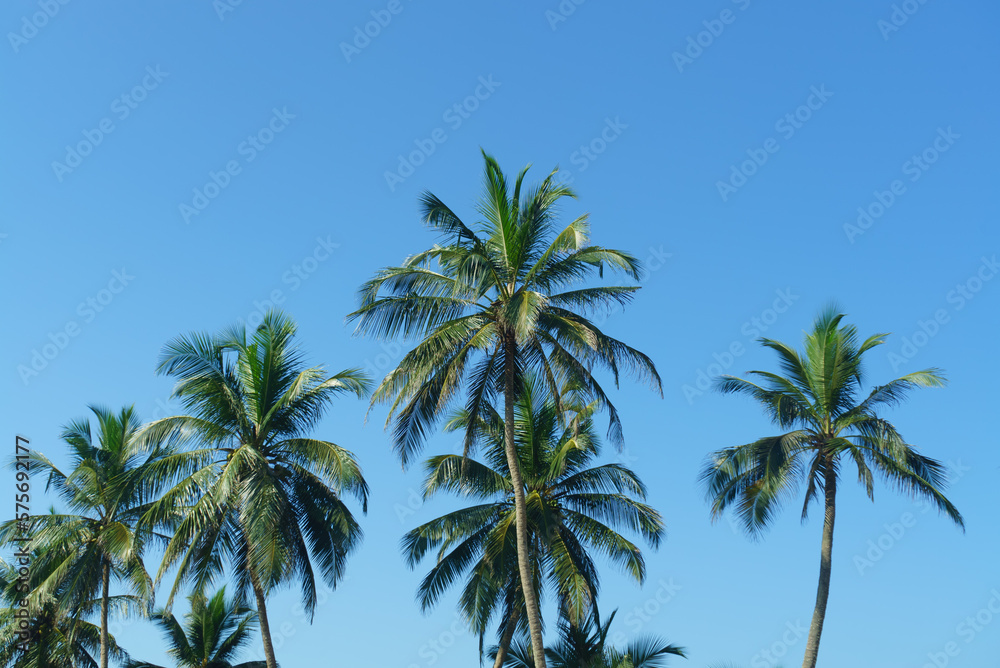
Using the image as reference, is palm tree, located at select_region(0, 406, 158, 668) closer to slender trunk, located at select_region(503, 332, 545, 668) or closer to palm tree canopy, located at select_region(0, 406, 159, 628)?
palm tree canopy, located at select_region(0, 406, 159, 628)

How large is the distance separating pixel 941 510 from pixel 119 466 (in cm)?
2374

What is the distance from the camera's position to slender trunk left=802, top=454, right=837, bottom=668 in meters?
25.2

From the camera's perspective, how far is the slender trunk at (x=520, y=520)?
71.3 ft

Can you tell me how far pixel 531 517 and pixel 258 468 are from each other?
7.33 meters

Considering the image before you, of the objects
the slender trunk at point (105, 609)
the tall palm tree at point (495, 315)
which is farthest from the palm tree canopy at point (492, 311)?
the slender trunk at point (105, 609)

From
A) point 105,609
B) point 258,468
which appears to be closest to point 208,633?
point 105,609

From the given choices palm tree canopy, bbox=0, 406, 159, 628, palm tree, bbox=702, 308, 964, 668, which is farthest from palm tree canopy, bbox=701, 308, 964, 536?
palm tree canopy, bbox=0, 406, 159, 628

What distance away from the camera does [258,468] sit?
23438mm

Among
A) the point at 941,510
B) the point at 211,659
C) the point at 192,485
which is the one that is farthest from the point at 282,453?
the point at 941,510

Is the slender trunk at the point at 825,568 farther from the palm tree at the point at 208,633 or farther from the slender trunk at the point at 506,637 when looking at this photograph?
the palm tree at the point at 208,633

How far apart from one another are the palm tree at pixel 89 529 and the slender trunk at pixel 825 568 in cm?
1807

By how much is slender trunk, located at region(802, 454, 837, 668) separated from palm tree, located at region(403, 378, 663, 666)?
4286 millimetres

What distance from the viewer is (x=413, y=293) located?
2356 cm

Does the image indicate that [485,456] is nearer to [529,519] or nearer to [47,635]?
[529,519]
